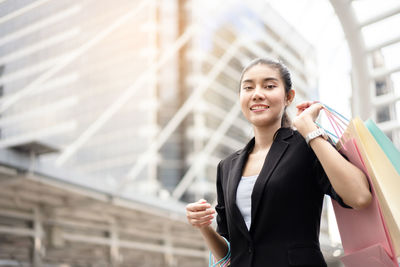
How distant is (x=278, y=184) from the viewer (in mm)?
1271

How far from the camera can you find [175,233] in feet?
45.6

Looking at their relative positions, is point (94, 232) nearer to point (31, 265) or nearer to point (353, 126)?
point (31, 265)

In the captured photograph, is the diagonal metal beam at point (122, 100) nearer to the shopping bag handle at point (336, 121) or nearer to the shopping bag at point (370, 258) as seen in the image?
the shopping bag handle at point (336, 121)

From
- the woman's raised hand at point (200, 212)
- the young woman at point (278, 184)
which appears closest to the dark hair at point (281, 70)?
the young woman at point (278, 184)

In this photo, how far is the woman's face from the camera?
1.40m

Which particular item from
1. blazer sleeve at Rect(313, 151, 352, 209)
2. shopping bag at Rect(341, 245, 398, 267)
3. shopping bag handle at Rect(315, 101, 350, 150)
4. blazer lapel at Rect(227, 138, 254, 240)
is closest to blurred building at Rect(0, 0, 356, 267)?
blazer lapel at Rect(227, 138, 254, 240)

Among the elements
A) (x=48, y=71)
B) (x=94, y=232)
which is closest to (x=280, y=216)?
(x=48, y=71)

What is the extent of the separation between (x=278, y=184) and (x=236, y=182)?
0.54 feet

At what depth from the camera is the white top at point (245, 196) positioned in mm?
1342

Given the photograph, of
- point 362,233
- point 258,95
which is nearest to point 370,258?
point 362,233

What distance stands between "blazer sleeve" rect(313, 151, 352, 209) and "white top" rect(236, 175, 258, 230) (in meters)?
0.18

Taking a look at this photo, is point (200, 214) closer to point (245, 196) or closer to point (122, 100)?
point (245, 196)

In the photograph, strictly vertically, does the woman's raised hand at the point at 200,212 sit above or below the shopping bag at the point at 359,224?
above

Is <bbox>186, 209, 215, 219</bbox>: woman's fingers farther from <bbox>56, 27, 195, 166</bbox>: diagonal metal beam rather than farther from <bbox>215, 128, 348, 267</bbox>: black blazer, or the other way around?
<bbox>56, 27, 195, 166</bbox>: diagonal metal beam
